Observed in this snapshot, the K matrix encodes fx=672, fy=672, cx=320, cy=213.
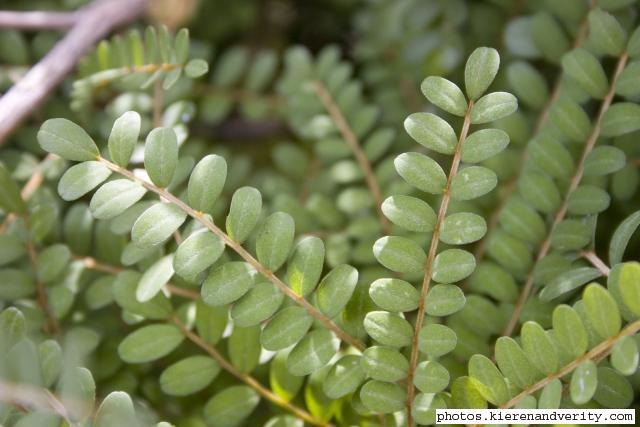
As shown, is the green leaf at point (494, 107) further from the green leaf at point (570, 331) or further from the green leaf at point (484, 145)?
the green leaf at point (570, 331)

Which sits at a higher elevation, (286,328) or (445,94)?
(445,94)

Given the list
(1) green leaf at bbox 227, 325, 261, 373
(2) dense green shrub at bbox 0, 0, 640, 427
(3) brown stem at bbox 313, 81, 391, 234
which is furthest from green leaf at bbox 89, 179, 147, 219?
(3) brown stem at bbox 313, 81, 391, 234

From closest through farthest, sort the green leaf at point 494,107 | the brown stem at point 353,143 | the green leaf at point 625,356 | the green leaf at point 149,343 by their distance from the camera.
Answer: the green leaf at point 625,356 → the green leaf at point 494,107 → the green leaf at point 149,343 → the brown stem at point 353,143

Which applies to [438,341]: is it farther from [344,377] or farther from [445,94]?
[445,94]

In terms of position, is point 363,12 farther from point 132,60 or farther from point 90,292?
point 90,292

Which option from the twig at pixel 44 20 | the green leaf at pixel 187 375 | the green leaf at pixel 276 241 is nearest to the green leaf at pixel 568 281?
the green leaf at pixel 276 241

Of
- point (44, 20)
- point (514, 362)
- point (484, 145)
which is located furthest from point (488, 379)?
point (44, 20)
